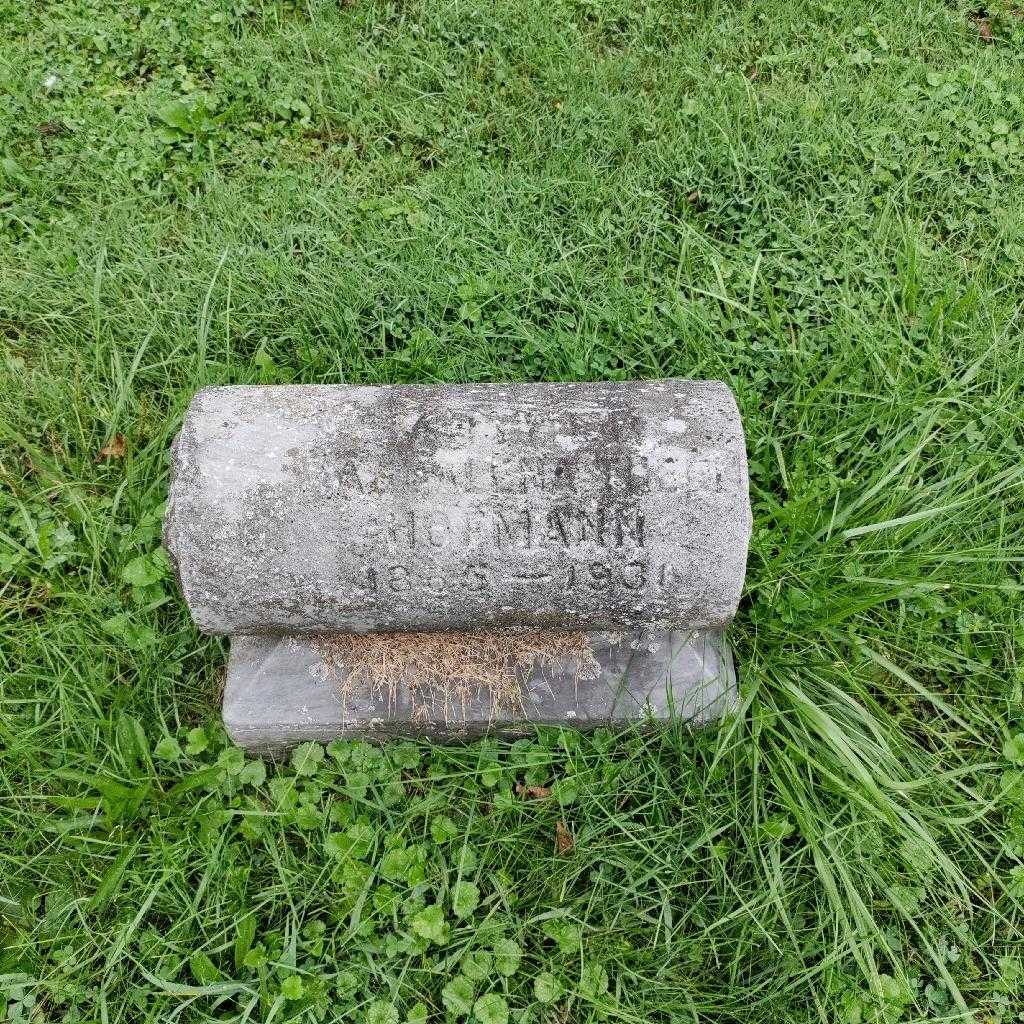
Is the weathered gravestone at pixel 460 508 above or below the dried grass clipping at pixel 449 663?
above

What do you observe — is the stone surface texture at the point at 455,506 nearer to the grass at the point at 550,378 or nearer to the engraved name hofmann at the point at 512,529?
the engraved name hofmann at the point at 512,529

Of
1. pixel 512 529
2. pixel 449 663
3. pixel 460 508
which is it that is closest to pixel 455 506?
pixel 460 508

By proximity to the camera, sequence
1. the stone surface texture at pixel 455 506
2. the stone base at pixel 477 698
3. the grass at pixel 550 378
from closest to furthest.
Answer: the stone surface texture at pixel 455 506
the grass at pixel 550 378
the stone base at pixel 477 698

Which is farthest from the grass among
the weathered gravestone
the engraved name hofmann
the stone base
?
the engraved name hofmann

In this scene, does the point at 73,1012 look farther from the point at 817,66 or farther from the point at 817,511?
the point at 817,66

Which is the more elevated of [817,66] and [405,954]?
[817,66]

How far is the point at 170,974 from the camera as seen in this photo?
2014 millimetres

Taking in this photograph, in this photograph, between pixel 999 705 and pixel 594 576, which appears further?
pixel 999 705

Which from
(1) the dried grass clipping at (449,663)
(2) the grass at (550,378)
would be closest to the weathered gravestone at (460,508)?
(1) the dried grass clipping at (449,663)

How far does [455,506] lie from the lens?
6.17ft

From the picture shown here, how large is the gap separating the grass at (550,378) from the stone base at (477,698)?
9 centimetres

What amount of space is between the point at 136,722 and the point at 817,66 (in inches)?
152

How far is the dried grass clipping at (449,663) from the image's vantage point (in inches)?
89.4

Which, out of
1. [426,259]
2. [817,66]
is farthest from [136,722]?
[817,66]
